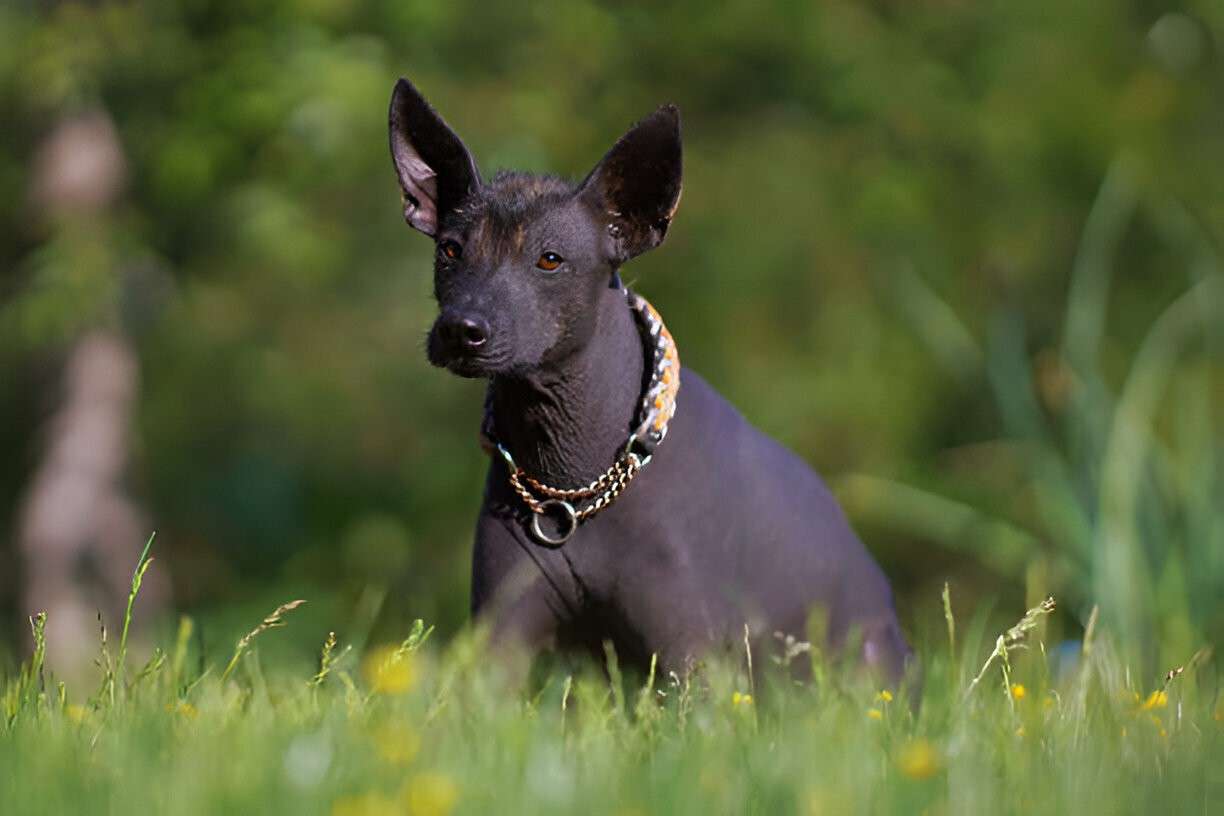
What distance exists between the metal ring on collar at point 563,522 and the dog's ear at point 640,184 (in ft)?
1.80

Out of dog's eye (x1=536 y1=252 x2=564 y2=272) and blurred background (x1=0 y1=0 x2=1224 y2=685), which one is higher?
dog's eye (x1=536 y1=252 x2=564 y2=272)

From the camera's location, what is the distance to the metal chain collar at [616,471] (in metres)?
3.63

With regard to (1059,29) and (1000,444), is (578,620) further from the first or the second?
(1059,29)

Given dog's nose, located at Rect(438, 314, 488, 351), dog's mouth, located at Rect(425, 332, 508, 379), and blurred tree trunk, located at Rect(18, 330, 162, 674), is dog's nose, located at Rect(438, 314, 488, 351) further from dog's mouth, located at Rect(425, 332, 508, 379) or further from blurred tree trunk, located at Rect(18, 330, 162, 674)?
blurred tree trunk, located at Rect(18, 330, 162, 674)

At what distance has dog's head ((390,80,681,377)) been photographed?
3.53 meters

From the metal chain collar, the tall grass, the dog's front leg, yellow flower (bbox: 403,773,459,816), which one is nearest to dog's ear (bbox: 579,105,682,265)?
the metal chain collar

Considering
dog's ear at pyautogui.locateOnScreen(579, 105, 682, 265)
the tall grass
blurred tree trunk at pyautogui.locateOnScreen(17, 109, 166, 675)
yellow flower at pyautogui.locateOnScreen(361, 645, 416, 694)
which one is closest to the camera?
yellow flower at pyautogui.locateOnScreen(361, 645, 416, 694)

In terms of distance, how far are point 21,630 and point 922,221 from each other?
510 cm

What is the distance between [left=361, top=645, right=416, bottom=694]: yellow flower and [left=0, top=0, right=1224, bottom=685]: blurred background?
4267mm

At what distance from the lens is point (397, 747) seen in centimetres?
257

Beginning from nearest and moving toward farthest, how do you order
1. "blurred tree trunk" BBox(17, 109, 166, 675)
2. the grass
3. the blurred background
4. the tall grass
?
the grass < the tall grass < the blurred background < "blurred tree trunk" BBox(17, 109, 166, 675)

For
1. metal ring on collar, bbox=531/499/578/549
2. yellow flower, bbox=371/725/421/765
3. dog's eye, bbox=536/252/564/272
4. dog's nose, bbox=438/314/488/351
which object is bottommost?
metal ring on collar, bbox=531/499/578/549

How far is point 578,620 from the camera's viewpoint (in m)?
3.69

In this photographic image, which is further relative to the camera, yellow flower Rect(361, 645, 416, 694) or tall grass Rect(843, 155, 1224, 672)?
tall grass Rect(843, 155, 1224, 672)
